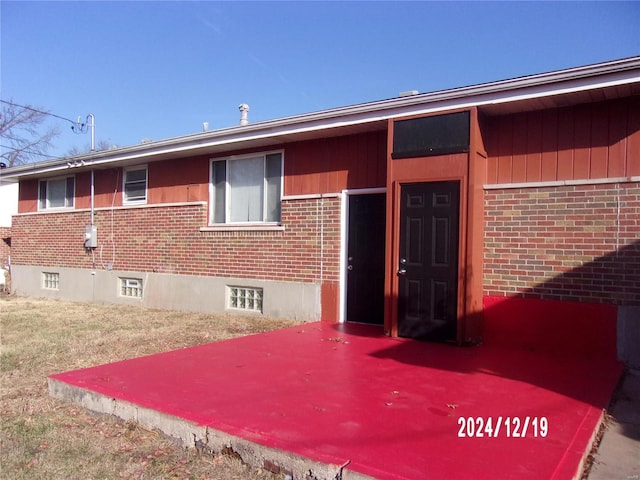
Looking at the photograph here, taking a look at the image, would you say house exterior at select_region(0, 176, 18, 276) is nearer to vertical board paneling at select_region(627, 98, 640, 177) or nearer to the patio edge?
the patio edge

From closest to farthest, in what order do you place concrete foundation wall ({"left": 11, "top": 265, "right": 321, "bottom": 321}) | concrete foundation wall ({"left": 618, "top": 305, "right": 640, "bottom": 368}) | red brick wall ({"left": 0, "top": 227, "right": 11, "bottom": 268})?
concrete foundation wall ({"left": 618, "top": 305, "right": 640, "bottom": 368}), concrete foundation wall ({"left": 11, "top": 265, "right": 321, "bottom": 321}), red brick wall ({"left": 0, "top": 227, "right": 11, "bottom": 268})

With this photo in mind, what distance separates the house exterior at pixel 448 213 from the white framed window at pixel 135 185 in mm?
1640

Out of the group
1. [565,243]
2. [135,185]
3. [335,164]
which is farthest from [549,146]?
[135,185]

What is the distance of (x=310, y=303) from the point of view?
8617 mm

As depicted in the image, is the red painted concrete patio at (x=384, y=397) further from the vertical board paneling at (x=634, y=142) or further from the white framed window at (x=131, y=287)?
the white framed window at (x=131, y=287)

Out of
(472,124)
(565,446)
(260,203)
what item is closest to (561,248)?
(472,124)

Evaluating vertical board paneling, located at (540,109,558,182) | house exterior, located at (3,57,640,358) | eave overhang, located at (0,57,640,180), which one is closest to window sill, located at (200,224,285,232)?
house exterior, located at (3,57,640,358)

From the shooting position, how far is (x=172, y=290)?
1063 centimetres

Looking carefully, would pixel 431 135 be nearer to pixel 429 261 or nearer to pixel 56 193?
pixel 429 261

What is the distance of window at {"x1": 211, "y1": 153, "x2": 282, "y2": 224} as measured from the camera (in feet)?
30.6

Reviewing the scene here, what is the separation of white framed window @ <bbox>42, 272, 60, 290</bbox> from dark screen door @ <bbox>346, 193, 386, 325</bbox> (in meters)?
8.82

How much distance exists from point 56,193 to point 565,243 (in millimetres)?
12608

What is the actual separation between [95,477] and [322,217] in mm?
5812

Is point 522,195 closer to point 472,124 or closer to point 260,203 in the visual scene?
point 472,124
